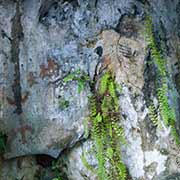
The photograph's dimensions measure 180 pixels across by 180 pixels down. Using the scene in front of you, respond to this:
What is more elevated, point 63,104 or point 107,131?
point 63,104

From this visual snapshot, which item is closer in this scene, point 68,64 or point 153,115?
point 153,115

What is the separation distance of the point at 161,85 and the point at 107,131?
26.4 inches

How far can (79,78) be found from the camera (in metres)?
3.99

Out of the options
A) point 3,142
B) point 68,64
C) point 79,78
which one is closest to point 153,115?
point 79,78

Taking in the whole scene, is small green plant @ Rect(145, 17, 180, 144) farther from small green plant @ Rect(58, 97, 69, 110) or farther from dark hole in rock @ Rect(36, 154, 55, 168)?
dark hole in rock @ Rect(36, 154, 55, 168)

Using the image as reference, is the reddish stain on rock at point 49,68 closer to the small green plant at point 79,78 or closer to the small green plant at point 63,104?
the small green plant at point 79,78

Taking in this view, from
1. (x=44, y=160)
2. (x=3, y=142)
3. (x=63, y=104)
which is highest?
(x=63, y=104)

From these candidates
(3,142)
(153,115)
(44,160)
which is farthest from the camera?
(44,160)

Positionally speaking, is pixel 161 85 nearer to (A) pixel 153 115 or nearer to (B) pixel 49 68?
(A) pixel 153 115

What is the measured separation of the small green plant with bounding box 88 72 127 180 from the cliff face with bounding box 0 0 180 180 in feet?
0.21

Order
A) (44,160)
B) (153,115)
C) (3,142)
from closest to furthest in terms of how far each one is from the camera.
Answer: (153,115) < (3,142) < (44,160)

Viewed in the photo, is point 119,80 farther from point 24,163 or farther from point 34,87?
point 24,163

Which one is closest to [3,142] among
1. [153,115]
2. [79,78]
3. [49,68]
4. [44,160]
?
[44,160]

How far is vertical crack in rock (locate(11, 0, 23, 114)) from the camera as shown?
402cm
